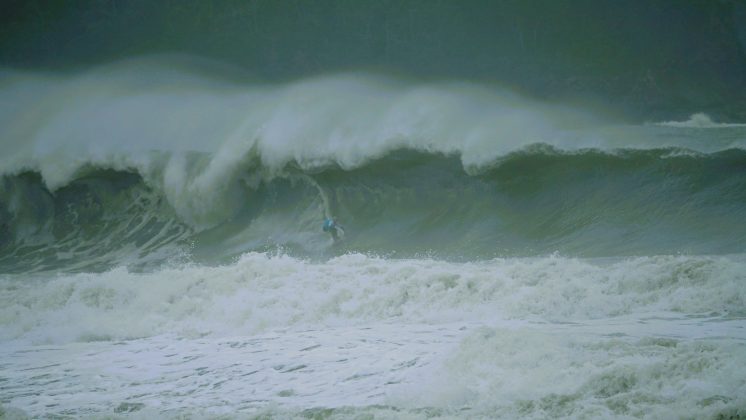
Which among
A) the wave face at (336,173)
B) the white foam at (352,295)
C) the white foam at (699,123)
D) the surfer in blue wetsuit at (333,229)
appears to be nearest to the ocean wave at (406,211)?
the wave face at (336,173)

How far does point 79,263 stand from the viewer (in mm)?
12562

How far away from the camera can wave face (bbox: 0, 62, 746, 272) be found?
33.2 ft

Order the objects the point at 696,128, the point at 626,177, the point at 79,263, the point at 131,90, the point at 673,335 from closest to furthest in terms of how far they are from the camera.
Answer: the point at 673,335
the point at 626,177
the point at 696,128
the point at 79,263
the point at 131,90

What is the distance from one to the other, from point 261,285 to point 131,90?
834 cm

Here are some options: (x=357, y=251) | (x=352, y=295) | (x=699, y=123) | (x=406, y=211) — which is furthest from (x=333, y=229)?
(x=699, y=123)

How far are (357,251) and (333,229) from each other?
2.03 feet

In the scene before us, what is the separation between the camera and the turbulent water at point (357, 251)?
5.04 m

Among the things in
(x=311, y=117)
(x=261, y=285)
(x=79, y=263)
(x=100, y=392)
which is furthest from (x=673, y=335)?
(x=79, y=263)

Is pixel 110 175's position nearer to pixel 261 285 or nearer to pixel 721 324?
pixel 261 285

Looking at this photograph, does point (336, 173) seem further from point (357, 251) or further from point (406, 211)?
point (357, 251)

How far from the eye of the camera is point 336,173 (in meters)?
12.5

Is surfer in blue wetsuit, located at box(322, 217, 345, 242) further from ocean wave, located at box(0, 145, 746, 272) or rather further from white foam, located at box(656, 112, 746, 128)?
white foam, located at box(656, 112, 746, 128)

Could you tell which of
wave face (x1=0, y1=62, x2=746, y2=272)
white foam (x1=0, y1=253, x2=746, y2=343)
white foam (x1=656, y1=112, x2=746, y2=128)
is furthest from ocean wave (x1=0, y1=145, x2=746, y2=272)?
white foam (x1=656, y1=112, x2=746, y2=128)

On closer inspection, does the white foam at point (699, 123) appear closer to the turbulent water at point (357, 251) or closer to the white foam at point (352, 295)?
the turbulent water at point (357, 251)
